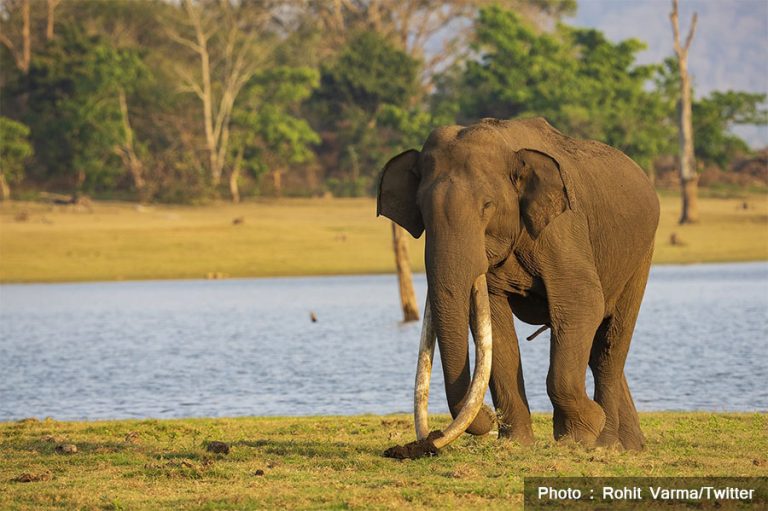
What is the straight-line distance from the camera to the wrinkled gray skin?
31.2 ft

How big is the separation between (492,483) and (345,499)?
104 centimetres

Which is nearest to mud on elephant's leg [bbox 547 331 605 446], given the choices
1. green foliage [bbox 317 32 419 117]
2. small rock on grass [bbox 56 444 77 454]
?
small rock on grass [bbox 56 444 77 454]

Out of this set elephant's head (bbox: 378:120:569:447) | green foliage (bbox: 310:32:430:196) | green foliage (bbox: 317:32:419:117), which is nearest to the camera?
elephant's head (bbox: 378:120:569:447)

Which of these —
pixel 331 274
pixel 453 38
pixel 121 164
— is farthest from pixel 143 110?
pixel 331 274

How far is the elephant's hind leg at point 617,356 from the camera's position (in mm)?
11828

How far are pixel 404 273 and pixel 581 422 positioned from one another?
19182 millimetres

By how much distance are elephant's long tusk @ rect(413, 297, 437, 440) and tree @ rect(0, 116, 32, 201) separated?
51608 mm

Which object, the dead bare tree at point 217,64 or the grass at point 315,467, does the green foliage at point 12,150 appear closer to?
the dead bare tree at point 217,64

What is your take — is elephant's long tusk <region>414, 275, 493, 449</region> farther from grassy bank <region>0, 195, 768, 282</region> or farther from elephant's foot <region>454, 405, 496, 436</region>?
grassy bank <region>0, 195, 768, 282</region>

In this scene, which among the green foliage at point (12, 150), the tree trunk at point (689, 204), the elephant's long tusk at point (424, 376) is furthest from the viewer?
the green foliage at point (12, 150)

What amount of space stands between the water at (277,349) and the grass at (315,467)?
4734mm

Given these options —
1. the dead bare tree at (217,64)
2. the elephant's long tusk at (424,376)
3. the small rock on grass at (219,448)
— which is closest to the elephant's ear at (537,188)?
the elephant's long tusk at (424,376)

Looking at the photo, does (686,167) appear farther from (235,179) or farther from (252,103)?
(252,103)

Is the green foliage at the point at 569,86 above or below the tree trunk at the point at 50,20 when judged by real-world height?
below
